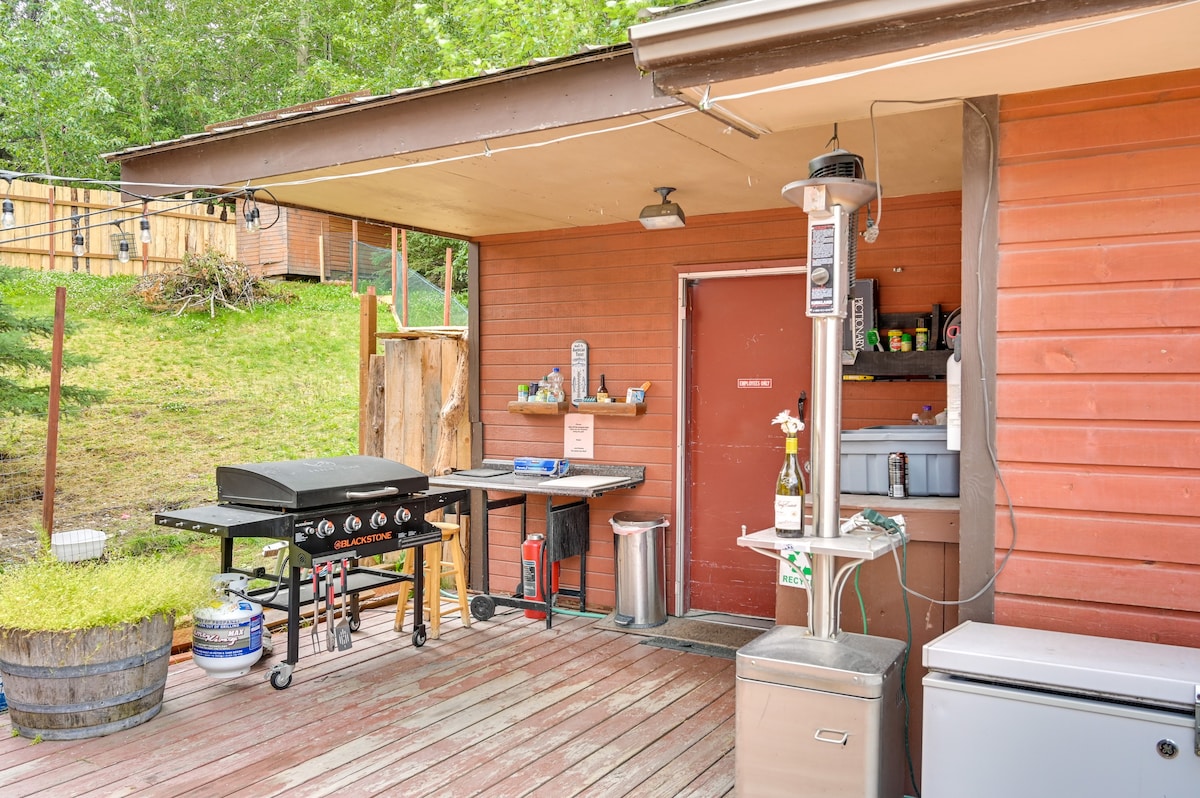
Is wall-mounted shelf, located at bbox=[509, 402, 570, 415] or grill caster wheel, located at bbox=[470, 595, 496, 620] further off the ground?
wall-mounted shelf, located at bbox=[509, 402, 570, 415]

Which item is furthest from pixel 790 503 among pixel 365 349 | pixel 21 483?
pixel 21 483

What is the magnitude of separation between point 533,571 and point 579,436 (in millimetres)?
900

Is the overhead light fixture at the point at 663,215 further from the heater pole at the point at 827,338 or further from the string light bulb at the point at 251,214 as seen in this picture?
the string light bulb at the point at 251,214

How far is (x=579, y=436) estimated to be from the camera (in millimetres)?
5648

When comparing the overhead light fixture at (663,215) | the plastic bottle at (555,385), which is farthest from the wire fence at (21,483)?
the overhead light fixture at (663,215)

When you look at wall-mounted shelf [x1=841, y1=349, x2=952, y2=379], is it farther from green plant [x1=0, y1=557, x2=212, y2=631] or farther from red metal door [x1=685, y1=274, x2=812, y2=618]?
green plant [x1=0, y1=557, x2=212, y2=631]

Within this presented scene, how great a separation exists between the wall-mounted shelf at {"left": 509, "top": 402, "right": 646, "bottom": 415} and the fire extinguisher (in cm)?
82

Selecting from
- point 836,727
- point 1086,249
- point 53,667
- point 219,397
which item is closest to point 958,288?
point 1086,249

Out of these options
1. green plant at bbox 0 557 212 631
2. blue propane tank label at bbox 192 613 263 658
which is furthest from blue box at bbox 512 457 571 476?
green plant at bbox 0 557 212 631

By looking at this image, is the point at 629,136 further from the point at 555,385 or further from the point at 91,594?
the point at 91,594

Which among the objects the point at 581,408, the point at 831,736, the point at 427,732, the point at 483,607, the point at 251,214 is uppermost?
the point at 251,214

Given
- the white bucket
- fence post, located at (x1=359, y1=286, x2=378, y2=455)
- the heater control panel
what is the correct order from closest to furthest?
the heater control panel
the white bucket
fence post, located at (x1=359, y1=286, x2=378, y2=455)

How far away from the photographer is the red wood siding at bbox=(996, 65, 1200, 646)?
8.07ft

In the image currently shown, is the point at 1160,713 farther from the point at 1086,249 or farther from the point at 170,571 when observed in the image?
the point at 170,571
